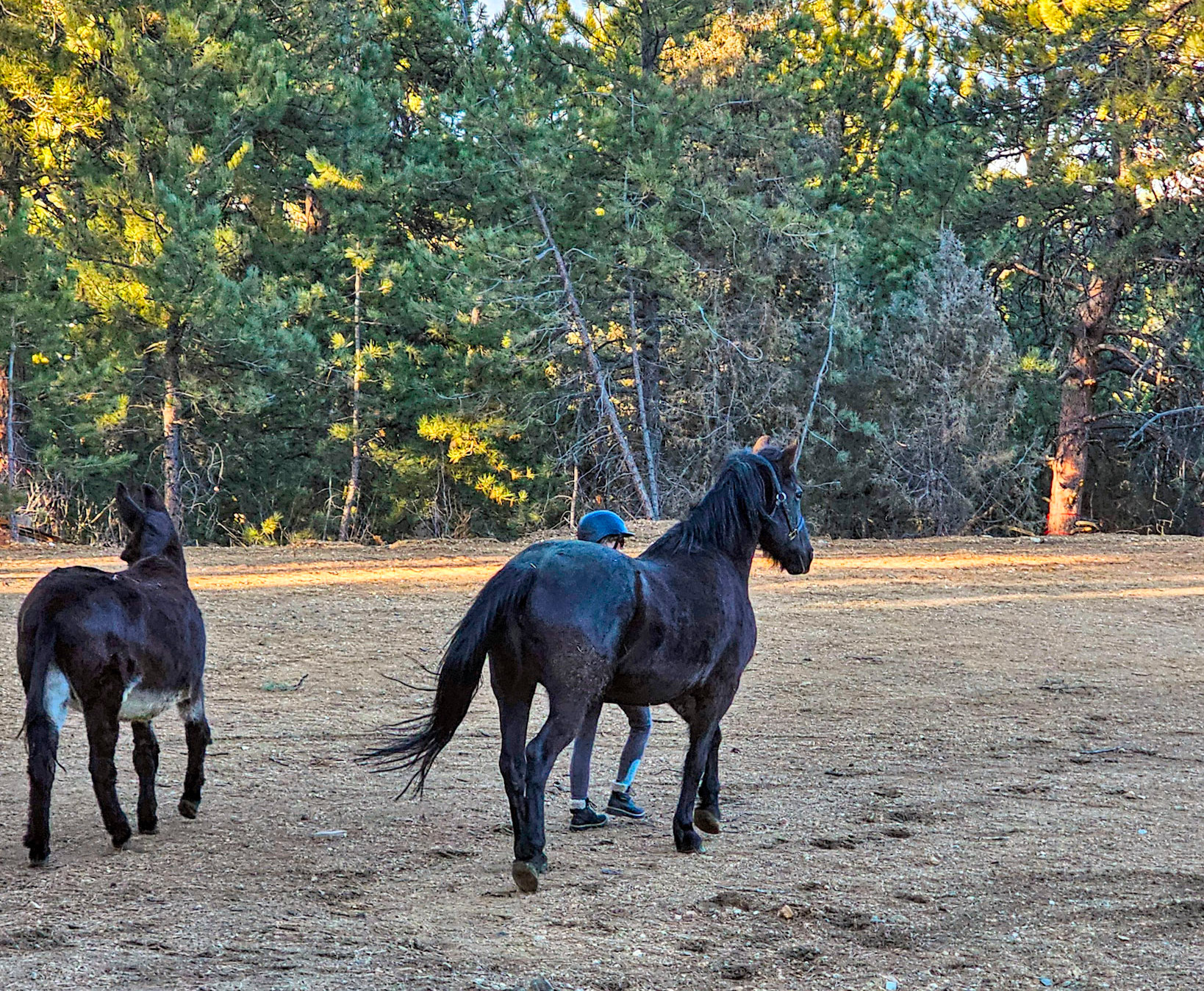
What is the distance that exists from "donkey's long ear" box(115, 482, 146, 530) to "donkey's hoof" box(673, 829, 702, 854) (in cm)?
321

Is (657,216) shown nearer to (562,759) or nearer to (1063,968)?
(562,759)

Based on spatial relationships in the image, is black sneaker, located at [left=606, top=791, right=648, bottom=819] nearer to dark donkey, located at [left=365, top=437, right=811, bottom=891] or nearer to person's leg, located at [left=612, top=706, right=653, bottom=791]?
person's leg, located at [left=612, top=706, right=653, bottom=791]

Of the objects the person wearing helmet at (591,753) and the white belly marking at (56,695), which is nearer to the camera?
the white belly marking at (56,695)

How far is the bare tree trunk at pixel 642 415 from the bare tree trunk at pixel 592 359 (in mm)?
189

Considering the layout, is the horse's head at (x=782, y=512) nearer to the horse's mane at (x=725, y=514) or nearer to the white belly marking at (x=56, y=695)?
the horse's mane at (x=725, y=514)

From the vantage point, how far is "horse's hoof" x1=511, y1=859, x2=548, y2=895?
507 centimetres

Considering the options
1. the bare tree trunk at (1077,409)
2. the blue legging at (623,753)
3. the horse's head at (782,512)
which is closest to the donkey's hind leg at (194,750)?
the blue legging at (623,753)

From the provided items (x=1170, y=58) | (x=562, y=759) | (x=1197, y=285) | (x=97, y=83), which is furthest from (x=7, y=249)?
(x=1197, y=285)

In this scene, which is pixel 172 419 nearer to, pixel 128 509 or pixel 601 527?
pixel 128 509

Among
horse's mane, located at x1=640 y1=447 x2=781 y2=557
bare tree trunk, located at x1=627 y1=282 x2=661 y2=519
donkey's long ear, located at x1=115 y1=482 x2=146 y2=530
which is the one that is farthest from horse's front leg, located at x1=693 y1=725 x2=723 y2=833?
bare tree trunk, located at x1=627 y1=282 x2=661 y2=519

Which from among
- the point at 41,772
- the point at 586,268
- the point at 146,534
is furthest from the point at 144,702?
the point at 586,268

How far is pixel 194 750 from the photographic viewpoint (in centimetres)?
625

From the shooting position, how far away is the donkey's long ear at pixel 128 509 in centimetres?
661

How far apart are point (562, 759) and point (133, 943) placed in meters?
3.80
